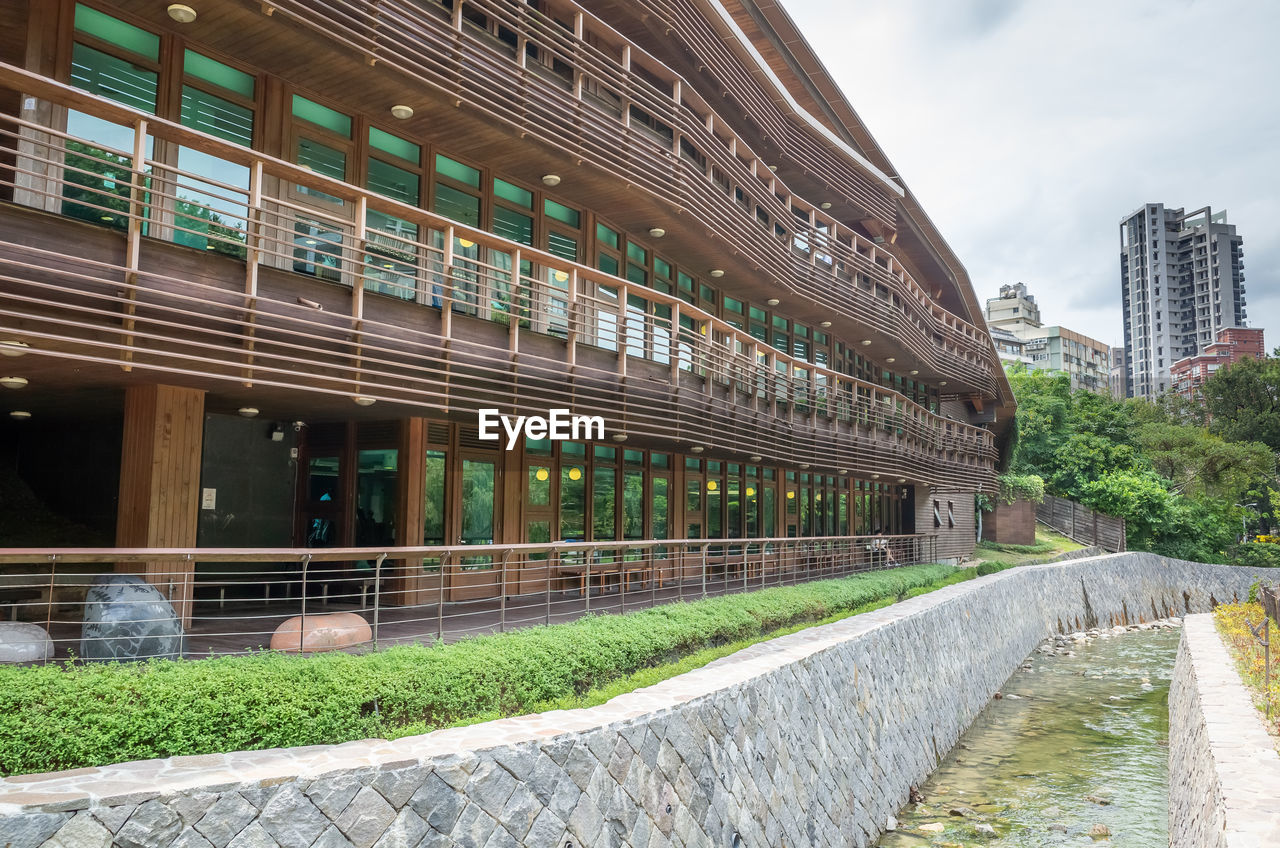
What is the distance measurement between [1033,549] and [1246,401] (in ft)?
128

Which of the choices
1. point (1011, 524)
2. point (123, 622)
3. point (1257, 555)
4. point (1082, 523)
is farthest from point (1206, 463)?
point (123, 622)

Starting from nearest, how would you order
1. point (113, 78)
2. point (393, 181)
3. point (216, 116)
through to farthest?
point (113, 78), point (216, 116), point (393, 181)

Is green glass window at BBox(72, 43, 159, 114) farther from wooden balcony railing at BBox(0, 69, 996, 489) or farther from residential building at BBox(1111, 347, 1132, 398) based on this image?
Result: residential building at BBox(1111, 347, 1132, 398)

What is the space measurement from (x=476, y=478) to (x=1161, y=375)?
15282 cm

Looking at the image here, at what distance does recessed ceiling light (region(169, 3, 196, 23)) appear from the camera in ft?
30.4

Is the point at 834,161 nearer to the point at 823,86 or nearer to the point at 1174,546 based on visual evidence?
the point at 823,86

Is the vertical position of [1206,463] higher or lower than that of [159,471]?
higher

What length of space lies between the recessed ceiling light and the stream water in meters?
12.1

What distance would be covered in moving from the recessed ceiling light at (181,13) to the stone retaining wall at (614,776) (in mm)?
7977

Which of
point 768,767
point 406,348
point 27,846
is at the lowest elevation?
point 768,767

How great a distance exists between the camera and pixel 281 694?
589 cm

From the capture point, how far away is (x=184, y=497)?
9.23m

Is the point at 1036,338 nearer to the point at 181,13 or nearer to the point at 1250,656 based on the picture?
the point at 1250,656

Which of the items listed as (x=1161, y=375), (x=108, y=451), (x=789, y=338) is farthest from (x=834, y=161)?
(x=1161, y=375)
